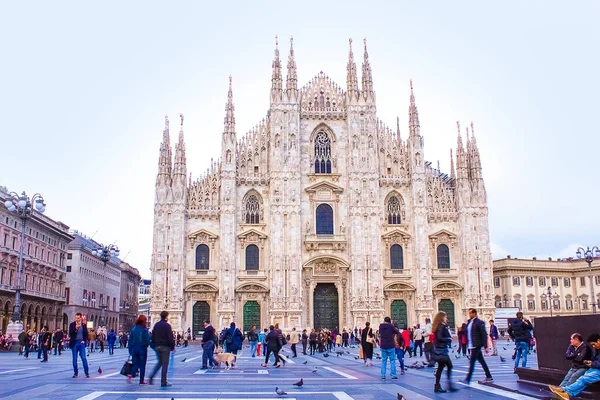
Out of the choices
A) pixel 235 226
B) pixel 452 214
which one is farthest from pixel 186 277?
pixel 452 214

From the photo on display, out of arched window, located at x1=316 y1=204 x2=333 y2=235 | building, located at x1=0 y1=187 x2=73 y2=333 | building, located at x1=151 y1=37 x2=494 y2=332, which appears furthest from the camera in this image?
building, located at x1=0 y1=187 x2=73 y2=333

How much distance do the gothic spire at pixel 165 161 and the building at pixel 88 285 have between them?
2442 centimetres

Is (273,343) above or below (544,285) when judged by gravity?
below

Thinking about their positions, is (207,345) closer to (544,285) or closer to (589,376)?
(589,376)

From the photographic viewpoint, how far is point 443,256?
49812 mm

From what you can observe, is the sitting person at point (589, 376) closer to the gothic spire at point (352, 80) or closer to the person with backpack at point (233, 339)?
the person with backpack at point (233, 339)

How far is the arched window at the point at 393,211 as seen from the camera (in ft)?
164

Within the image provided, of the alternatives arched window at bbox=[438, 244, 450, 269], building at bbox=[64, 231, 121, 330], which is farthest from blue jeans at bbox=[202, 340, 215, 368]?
building at bbox=[64, 231, 121, 330]

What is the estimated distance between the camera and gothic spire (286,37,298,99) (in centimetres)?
5003

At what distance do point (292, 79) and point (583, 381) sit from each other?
140 feet

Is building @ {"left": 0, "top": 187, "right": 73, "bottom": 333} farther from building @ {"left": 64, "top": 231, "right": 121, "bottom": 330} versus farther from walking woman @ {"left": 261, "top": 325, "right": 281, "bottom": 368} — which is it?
walking woman @ {"left": 261, "top": 325, "right": 281, "bottom": 368}

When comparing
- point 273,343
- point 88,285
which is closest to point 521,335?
point 273,343

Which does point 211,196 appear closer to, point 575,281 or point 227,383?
point 227,383

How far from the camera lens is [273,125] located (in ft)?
162
